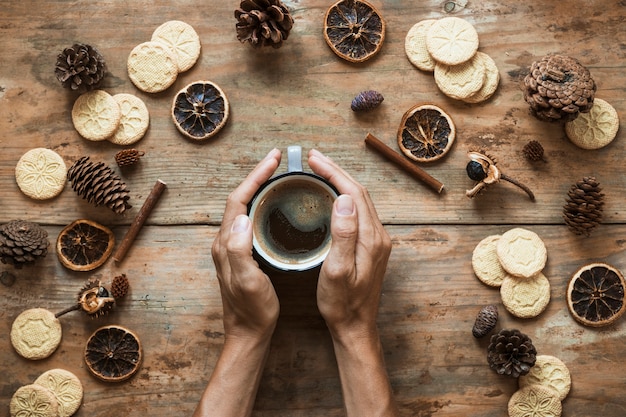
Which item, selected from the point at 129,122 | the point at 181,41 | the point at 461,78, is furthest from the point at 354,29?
the point at 129,122

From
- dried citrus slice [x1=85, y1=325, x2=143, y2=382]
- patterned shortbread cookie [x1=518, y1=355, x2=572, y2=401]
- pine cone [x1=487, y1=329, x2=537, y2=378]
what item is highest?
pine cone [x1=487, y1=329, x2=537, y2=378]

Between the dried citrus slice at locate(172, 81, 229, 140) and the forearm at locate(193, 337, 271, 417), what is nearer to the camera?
the forearm at locate(193, 337, 271, 417)

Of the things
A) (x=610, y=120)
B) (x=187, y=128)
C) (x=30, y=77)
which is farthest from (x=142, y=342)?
(x=610, y=120)

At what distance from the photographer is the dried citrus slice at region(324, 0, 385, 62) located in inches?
52.3

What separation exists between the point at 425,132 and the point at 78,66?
0.72m

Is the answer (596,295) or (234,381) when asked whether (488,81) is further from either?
(234,381)

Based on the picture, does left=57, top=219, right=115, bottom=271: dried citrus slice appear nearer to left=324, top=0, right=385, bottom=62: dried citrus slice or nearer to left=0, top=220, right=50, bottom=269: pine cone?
left=0, top=220, right=50, bottom=269: pine cone

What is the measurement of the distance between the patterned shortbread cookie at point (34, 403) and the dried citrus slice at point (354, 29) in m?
0.91

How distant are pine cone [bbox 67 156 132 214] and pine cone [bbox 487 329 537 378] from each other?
796 mm

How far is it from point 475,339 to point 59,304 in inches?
33.9

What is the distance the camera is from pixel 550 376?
1.29 meters

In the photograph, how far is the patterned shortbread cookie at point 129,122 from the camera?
4.34 feet

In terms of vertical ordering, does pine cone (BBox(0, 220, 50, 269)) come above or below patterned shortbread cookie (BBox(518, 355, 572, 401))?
above

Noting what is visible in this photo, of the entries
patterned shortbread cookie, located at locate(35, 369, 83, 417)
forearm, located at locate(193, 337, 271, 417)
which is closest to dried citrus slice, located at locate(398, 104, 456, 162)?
forearm, located at locate(193, 337, 271, 417)
